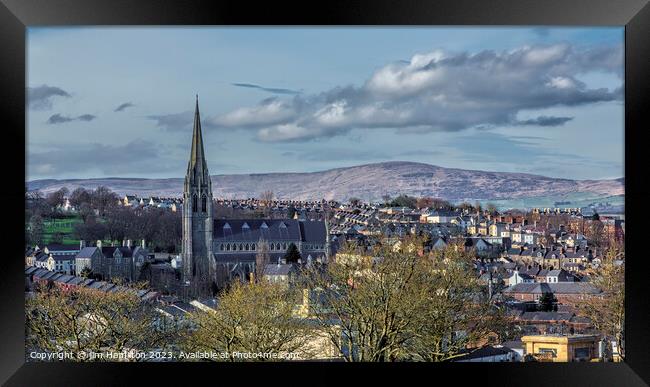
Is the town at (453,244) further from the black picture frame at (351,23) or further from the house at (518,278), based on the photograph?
the black picture frame at (351,23)

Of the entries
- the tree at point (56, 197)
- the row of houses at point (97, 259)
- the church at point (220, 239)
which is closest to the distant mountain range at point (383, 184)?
the tree at point (56, 197)

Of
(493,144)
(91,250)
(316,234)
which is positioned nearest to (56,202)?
(91,250)

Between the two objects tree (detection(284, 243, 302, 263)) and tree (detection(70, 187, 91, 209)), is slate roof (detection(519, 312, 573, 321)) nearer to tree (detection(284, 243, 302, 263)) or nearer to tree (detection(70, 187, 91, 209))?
tree (detection(284, 243, 302, 263))

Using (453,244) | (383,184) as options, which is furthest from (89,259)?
(453,244)

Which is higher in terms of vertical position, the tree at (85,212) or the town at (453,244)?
the tree at (85,212)

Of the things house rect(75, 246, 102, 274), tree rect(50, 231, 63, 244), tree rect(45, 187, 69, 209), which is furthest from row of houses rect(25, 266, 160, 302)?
tree rect(45, 187, 69, 209)

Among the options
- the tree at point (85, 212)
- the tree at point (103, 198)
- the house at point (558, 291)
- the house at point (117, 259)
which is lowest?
the house at point (558, 291)

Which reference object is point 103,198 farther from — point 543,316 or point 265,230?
point 543,316
